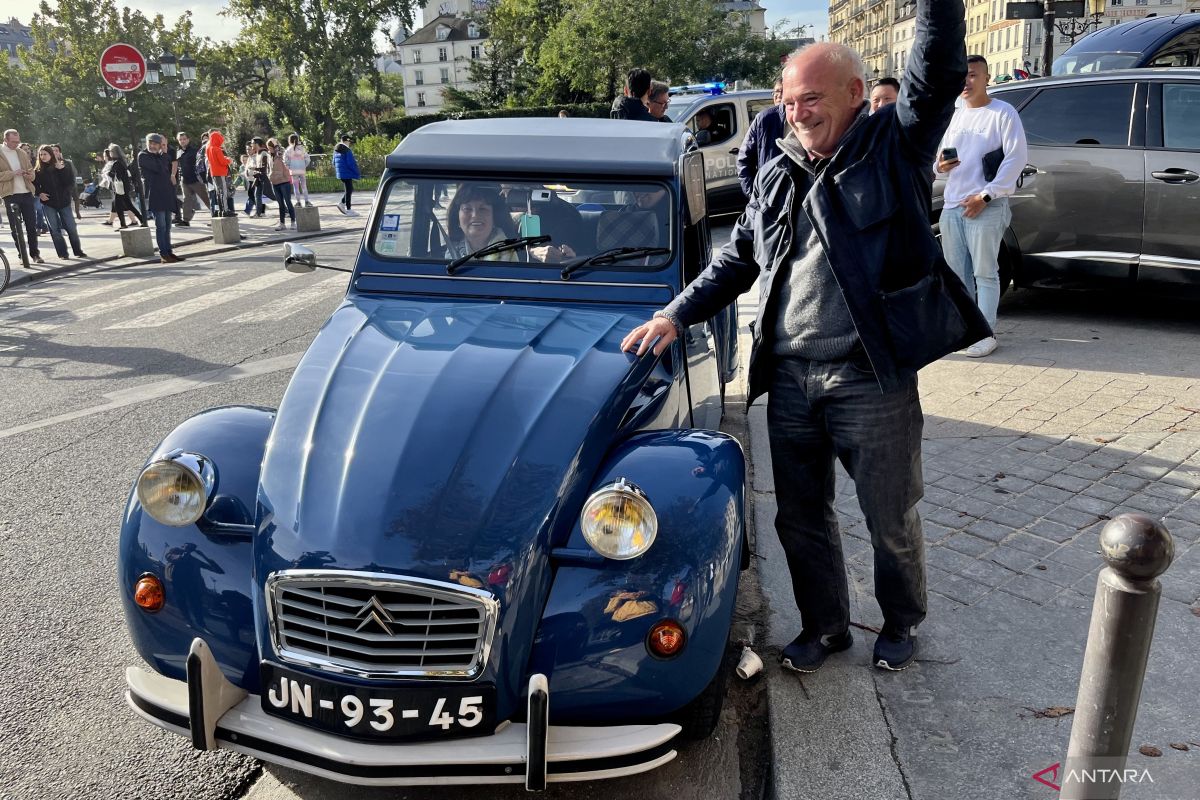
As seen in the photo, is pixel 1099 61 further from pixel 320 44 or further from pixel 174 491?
pixel 320 44

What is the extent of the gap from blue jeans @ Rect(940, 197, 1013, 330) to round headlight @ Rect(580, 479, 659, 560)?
16.0 ft

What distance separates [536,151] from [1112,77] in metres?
5.72

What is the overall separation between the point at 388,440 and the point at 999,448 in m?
3.77

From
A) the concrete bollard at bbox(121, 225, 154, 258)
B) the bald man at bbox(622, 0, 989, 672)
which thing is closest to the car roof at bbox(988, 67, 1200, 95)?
the bald man at bbox(622, 0, 989, 672)

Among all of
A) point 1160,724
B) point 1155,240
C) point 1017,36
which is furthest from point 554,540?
point 1017,36

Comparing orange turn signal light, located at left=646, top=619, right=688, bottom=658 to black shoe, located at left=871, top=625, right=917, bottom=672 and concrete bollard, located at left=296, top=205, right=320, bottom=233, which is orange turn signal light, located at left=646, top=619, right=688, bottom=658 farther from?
concrete bollard, located at left=296, top=205, right=320, bottom=233

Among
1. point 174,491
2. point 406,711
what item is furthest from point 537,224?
point 406,711

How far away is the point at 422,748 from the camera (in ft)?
8.52

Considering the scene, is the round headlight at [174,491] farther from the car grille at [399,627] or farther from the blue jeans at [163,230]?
the blue jeans at [163,230]

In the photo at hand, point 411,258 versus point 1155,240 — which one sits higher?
point 411,258

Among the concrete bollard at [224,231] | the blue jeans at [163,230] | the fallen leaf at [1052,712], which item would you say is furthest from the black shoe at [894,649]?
the concrete bollard at [224,231]

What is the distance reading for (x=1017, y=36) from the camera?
9156cm

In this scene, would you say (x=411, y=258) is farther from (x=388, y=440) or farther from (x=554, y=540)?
(x=554, y=540)

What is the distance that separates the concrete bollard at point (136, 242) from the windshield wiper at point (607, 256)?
14775 millimetres
